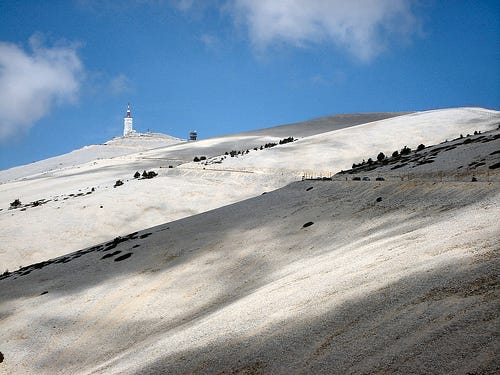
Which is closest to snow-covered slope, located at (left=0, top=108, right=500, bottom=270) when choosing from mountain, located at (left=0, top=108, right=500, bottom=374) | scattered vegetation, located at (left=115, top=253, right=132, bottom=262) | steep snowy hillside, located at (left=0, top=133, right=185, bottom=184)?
mountain, located at (left=0, top=108, right=500, bottom=374)

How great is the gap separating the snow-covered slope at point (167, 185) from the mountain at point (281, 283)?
50 cm

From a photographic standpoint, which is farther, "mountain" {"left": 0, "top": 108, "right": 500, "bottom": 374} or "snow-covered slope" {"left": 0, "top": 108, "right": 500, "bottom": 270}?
"snow-covered slope" {"left": 0, "top": 108, "right": 500, "bottom": 270}

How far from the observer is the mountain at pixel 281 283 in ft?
36.0

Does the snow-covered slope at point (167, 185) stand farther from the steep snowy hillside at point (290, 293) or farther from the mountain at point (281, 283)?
the steep snowy hillside at point (290, 293)

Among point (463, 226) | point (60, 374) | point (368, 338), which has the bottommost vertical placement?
point (60, 374)

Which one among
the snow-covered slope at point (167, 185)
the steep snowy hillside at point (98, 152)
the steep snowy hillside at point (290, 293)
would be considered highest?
the steep snowy hillside at point (98, 152)

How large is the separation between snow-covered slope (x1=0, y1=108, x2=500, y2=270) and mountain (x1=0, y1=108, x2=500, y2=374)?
503 millimetres

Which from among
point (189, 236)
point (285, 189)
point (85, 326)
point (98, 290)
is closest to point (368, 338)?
point (85, 326)

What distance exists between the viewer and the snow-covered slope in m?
45.6

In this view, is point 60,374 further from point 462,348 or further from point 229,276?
point 462,348

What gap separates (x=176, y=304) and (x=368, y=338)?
12103 millimetres

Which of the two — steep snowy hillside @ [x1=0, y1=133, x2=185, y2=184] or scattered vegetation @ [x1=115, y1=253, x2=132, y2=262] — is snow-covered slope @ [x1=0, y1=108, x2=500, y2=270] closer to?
scattered vegetation @ [x1=115, y1=253, x2=132, y2=262]

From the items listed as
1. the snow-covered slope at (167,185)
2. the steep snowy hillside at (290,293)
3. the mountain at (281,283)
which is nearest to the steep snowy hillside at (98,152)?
the snow-covered slope at (167,185)

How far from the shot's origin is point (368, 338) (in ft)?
36.1
